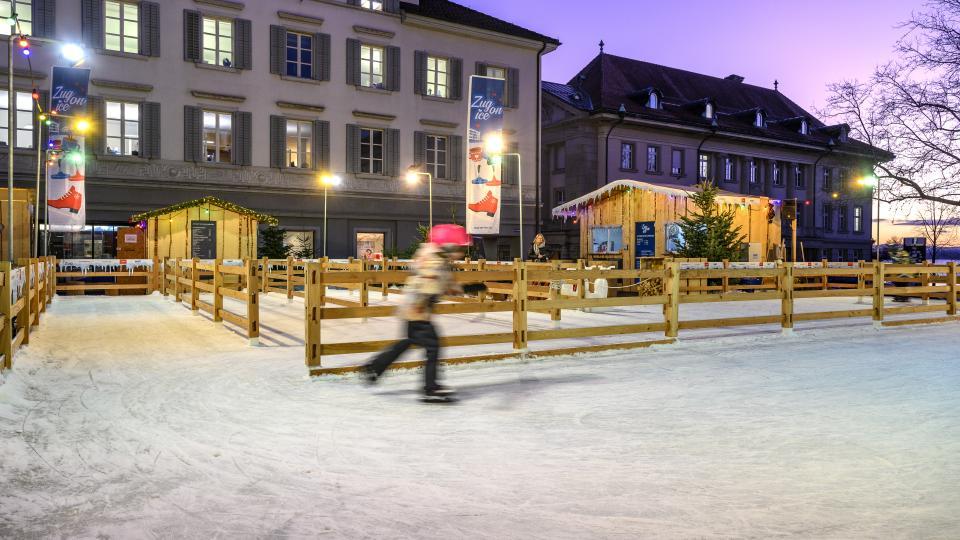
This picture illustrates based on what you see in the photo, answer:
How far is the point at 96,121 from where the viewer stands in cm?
2569

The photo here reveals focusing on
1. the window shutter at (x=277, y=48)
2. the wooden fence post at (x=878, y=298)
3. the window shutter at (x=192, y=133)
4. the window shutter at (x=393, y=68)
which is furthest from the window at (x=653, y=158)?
the wooden fence post at (x=878, y=298)

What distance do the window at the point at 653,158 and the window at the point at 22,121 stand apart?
31180mm

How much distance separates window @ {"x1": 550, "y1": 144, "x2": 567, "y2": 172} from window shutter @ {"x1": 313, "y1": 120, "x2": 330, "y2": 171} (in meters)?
17.1

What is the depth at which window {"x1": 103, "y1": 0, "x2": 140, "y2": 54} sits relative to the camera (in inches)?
1028

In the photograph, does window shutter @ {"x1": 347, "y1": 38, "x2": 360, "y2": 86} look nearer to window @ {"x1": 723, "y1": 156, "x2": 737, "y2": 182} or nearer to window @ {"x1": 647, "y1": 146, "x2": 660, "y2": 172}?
window @ {"x1": 647, "y1": 146, "x2": 660, "y2": 172}

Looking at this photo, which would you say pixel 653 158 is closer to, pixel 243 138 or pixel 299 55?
pixel 299 55

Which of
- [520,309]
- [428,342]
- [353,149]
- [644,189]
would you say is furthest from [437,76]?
[428,342]

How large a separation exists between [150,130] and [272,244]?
18.9 ft

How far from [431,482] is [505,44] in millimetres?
31691

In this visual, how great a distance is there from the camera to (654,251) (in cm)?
2747

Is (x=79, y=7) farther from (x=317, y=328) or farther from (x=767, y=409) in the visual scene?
(x=767, y=409)

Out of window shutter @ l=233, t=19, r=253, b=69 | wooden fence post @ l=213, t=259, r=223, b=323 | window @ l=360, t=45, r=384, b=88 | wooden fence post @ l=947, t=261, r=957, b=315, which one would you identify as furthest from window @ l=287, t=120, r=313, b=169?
wooden fence post @ l=947, t=261, r=957, b=315

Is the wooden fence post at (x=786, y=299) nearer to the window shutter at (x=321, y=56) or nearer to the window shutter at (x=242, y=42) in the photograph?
the window shutter at (x=321, y=56)

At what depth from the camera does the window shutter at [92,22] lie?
25516 millimetres
